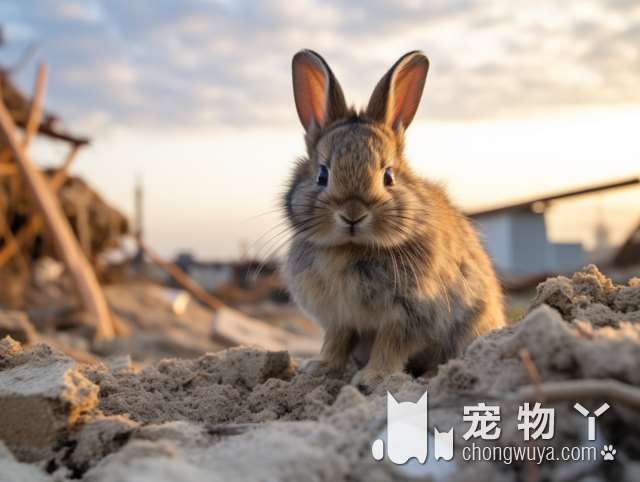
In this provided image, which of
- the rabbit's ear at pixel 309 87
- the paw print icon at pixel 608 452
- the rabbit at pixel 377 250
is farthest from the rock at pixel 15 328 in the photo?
the paw print icon at pixel 608 452

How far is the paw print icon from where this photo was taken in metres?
2.02

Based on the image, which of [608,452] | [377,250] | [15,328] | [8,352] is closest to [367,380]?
[377,250]

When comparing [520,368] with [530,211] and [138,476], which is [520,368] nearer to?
[138,476]

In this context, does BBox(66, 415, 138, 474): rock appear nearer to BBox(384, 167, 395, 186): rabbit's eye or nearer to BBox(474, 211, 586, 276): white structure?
BBox(384, 167, 395, 186): rabbit's eye

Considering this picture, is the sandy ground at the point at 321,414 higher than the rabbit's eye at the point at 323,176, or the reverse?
the rabbit's eye at the point at 323,176

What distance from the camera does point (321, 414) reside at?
2.63 m

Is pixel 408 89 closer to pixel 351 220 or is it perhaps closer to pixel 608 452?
pixel 351 220

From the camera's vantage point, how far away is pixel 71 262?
1121cm

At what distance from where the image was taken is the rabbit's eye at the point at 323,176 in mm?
3646

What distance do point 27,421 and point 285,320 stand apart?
44.5 feet

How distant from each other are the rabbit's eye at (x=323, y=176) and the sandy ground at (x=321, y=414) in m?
1.04

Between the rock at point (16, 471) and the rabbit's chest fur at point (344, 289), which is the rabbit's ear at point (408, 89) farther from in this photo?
the rock at point (16, 471)

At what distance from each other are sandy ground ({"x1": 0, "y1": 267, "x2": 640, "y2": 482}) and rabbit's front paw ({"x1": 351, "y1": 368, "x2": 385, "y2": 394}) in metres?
0.13

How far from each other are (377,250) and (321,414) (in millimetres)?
1155
